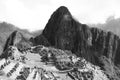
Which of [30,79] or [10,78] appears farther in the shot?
[30,79]

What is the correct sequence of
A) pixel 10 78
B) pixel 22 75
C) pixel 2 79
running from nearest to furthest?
1. pixel 2 79
2. pixel 10 78
3. pixel 22 75

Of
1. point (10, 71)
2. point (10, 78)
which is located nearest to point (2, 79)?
point (10, 78)

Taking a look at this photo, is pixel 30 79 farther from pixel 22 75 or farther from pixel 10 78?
pixel 10 78

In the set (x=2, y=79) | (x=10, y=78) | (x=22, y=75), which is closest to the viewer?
(x=2, y=79)

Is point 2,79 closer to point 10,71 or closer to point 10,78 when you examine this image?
point 10,78

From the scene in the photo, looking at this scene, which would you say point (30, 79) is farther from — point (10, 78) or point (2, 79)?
point (2, 79)

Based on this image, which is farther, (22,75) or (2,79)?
(22,75)

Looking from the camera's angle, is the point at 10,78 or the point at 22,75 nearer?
the point at 10,78

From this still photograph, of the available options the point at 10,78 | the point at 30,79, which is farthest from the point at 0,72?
the point at 30,79
